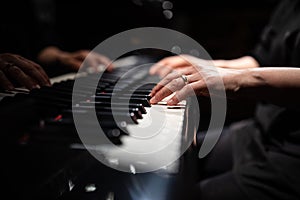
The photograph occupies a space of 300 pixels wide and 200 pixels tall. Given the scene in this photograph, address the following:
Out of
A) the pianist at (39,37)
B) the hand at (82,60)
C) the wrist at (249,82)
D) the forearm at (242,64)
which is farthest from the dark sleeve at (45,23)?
the wrist at (249,82)

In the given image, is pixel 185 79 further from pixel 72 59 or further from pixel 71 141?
pixel 72 59

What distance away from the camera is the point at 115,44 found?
184 cm

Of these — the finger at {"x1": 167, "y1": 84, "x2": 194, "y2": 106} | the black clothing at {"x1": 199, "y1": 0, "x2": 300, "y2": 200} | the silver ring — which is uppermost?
the silver ring

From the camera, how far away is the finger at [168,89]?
759mm

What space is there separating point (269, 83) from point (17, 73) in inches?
27.9

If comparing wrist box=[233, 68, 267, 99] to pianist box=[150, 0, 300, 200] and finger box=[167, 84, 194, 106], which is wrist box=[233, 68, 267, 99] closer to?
pianist box=[150, 0, 300, 200]

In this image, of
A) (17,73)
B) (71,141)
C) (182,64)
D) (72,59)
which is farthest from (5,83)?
(182,64)

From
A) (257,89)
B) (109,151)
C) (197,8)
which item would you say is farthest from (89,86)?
(197,8)

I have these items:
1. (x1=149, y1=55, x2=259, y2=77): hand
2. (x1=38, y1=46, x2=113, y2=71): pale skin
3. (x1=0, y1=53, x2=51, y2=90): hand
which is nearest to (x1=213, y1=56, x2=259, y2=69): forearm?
(x1=149, y1=55, x2=259, y2=77): hand

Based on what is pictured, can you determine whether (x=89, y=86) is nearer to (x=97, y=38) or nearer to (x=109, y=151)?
(x=109, y=151)

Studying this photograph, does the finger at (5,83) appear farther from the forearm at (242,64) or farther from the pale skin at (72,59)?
the forearm at (242,64)

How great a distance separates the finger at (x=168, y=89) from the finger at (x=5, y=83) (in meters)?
0.40

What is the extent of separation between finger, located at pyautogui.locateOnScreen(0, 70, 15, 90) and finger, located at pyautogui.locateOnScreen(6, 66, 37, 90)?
0.07 feet

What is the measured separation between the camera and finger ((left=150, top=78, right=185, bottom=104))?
2.49 feet
